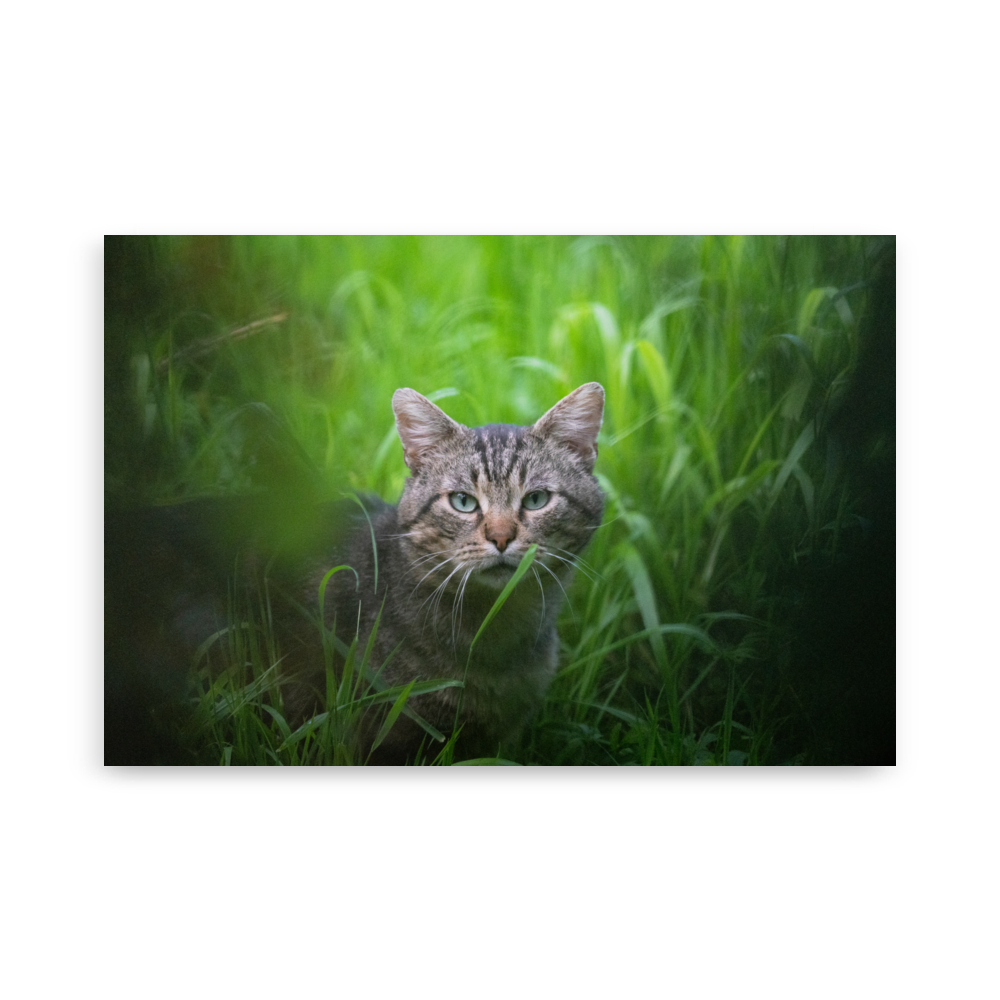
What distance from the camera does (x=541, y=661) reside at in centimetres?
222

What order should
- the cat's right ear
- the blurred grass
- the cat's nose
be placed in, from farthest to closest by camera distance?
the blurred grass → the cat's right ear → the cat's nose

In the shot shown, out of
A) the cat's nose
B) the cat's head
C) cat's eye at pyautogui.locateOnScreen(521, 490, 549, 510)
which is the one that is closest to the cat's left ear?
the cat's head

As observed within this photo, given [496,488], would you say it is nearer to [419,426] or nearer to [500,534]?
[500,534]

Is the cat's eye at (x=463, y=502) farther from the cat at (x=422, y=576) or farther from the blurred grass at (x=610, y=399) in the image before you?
the blurred grass at (x=610, y=399)

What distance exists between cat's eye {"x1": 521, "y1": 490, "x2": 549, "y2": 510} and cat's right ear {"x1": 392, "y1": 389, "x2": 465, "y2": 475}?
8.6 inches

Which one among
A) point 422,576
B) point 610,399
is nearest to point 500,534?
point 422,576

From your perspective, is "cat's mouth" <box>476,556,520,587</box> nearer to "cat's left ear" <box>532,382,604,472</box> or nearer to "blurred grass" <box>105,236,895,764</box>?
"cat's left ear" <box>532,382,604,472</box>

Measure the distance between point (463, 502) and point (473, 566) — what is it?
0.15m

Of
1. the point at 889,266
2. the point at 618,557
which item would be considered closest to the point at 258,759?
the point at 618,557

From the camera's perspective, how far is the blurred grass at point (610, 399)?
223cm

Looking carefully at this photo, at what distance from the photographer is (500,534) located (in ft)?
6.46

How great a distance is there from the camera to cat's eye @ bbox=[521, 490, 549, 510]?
2.05 meters
